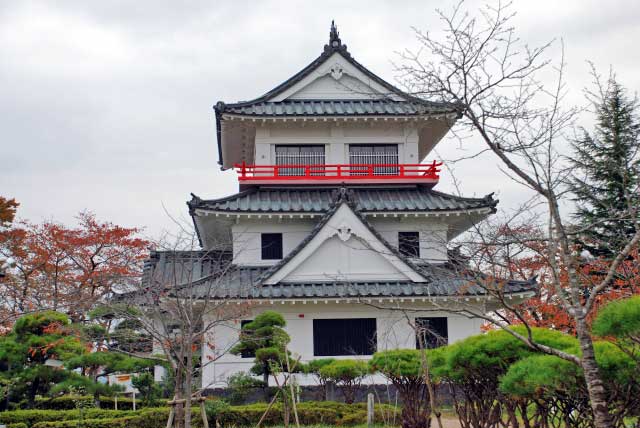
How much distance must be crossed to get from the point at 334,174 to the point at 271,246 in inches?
151

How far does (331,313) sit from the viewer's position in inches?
1008

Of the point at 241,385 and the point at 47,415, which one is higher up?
the point at 241,385

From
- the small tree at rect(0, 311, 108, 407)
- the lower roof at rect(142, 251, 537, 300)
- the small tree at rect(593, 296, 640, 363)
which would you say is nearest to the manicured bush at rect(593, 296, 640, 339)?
the small tree at rect(593, 296, 640, 363)

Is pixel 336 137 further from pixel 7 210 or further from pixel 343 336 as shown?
pixel 7 210

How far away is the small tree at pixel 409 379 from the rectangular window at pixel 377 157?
1318 centimetres

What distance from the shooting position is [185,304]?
16141 millimetres

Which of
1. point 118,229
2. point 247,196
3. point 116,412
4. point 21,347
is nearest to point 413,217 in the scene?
point 247,196

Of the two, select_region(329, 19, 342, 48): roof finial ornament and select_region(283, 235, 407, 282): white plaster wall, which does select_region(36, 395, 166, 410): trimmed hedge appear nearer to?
select_region(283, 235, 407, 282): white plaster wall

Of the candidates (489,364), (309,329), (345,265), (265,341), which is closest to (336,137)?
(345,265)

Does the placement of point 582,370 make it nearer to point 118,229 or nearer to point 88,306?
point 88,306

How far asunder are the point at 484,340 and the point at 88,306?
77.0ft

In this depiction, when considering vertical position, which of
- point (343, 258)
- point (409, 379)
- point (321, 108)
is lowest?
point (409, 379)

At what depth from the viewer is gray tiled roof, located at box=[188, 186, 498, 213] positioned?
2639 centimetres

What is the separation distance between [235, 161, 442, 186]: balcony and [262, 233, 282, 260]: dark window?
82.6 inches
